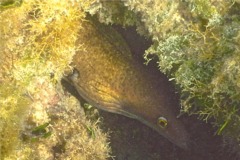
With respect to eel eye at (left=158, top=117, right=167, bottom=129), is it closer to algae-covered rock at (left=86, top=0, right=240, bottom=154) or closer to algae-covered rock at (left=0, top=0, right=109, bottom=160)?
algae-covered rock at (left=86, top=0, right=240, bottom=154)

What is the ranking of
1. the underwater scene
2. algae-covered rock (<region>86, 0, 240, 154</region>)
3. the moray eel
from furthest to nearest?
1. the moray eel
2. the underwater scene
3. algae-covered rock (<region>86, 0, 240, 154</region>)

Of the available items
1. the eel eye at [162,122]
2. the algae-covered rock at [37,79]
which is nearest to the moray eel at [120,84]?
the eel eye at [162,122]

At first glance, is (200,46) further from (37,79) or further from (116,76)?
(37,79)

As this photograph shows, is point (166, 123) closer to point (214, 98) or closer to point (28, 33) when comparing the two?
point (214, 98)

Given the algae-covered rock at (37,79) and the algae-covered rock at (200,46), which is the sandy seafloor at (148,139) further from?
the algae-covered rock at (37,79)

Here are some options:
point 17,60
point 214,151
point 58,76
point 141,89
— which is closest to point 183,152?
point 214,151

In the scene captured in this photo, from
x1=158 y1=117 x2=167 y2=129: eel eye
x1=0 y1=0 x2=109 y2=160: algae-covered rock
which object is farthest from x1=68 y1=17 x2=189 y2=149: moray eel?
x1=0 y1=0 x2=109 y2=160: algae-covered rock
